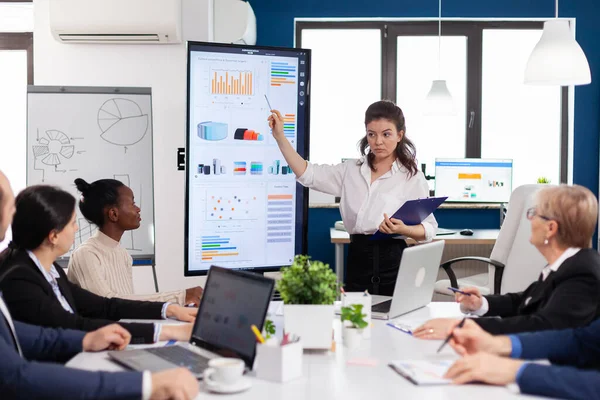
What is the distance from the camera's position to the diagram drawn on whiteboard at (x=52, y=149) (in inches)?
153

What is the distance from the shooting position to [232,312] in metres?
1.63

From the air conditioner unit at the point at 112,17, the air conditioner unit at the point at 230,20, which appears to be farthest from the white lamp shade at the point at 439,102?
the air conditioner unit at the point at 112,17

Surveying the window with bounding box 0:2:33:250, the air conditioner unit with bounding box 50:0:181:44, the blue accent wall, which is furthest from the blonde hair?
the window with bounding box 0:2:33:250

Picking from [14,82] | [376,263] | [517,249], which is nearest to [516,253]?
[517,249]

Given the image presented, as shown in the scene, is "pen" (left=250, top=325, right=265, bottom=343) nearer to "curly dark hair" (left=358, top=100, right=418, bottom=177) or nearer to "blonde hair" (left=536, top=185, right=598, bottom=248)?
"blonde hair" (left=536, top=185, right=598, bottom=248)

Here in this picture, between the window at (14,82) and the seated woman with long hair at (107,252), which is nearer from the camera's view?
the seated woman with long hair at (107,252)

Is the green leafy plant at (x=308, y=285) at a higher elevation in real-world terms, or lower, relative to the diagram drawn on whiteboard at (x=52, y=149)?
lower

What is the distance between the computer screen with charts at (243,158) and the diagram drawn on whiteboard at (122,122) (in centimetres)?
107

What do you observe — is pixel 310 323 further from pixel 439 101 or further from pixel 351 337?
pixel 439 101

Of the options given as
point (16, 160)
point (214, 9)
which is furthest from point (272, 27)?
point (16, 160)

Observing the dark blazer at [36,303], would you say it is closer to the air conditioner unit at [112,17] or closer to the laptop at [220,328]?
the laptop at [220,328]

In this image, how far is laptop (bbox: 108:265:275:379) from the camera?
5.05ft

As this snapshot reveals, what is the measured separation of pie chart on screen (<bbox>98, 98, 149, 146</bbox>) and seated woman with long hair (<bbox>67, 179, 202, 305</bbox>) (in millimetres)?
1464

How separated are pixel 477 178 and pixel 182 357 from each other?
389 cm
